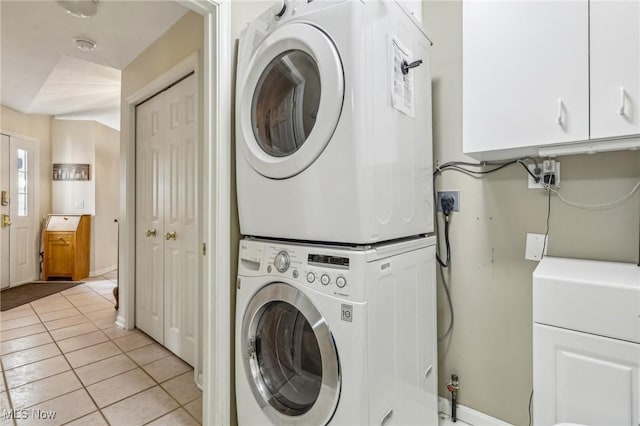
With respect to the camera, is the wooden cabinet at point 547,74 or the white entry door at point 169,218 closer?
the wooden cabinet at point 547,74

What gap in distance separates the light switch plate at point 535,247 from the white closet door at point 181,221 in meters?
1.96

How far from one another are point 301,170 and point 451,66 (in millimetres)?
1167

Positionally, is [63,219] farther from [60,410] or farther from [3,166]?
[60,410]

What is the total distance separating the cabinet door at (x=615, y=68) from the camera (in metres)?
1.04

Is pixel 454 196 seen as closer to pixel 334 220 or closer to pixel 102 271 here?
pixel 334 220

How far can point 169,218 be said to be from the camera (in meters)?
2.54

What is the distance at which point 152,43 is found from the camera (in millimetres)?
2680

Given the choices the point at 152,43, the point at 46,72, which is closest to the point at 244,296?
the point at 152,43

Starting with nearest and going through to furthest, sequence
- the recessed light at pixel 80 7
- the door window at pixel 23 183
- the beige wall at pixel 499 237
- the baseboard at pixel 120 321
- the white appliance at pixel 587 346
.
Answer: the white appliance at pixel 587 346, the beige wall at pixel 499 237, the recessed light at pixel 80 7, the baseboard at pixel 120 321, the door window at pixel 23 183

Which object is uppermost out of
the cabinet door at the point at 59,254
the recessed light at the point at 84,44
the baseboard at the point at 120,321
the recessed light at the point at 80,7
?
the recessed light at the point at 84,44

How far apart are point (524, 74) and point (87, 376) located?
120 inches

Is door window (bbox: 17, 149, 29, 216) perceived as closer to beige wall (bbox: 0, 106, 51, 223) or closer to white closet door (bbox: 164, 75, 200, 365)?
beige wall (bbox: 0, 106, 51, 223)

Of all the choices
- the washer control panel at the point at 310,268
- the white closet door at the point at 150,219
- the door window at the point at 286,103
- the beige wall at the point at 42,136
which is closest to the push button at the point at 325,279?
the washer control panel at the point at 310,268

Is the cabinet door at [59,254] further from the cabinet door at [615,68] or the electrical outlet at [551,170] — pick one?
the cabinet door at [615,68]
